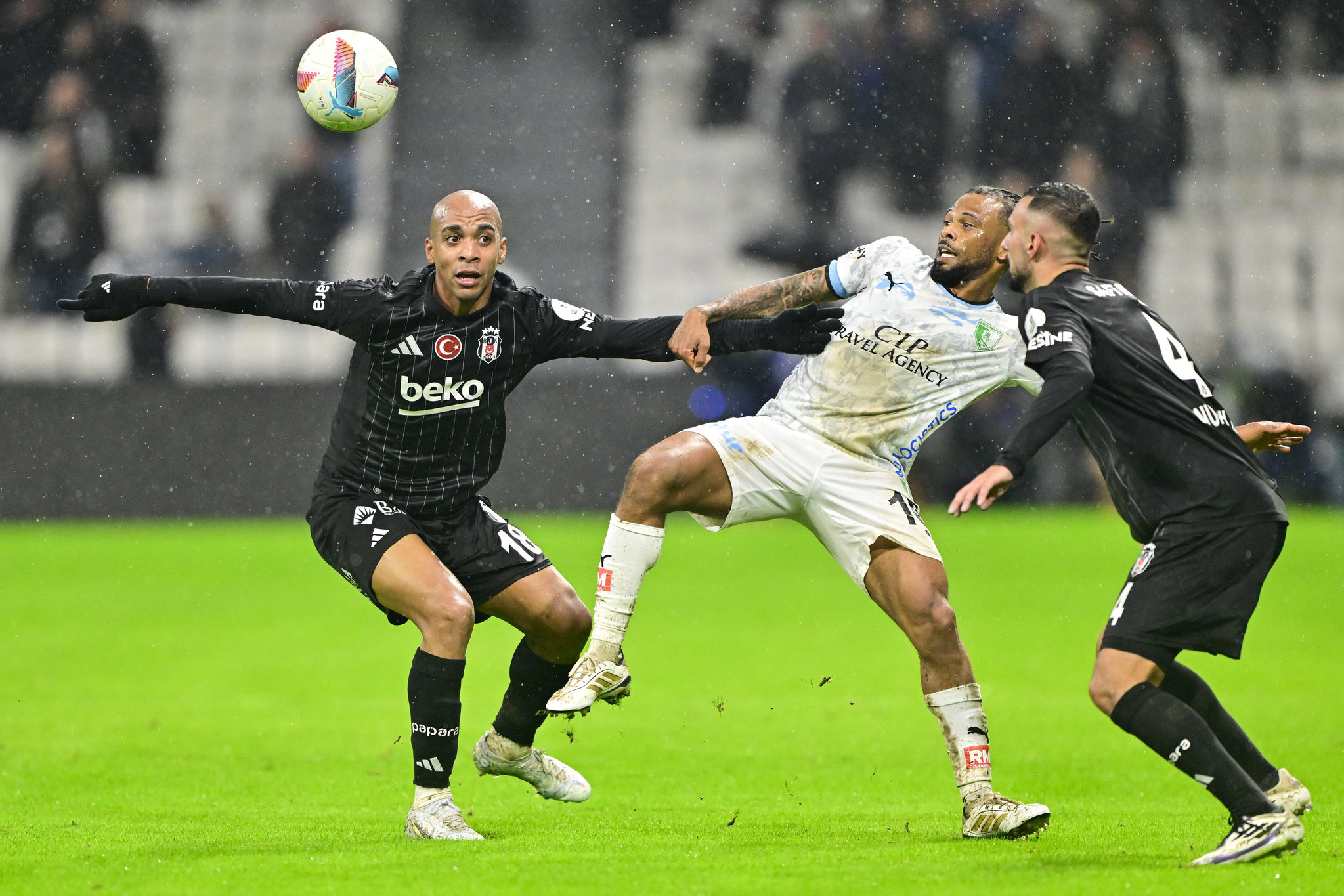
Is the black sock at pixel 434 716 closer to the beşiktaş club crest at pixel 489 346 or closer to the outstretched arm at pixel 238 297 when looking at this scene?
the beşiktaş club crest at pixel 489 346

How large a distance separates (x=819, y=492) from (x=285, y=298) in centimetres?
194

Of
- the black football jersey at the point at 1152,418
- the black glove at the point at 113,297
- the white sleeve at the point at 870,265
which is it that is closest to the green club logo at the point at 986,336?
the white sleeve at the point at 870,265

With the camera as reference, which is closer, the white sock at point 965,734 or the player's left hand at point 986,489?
the player's left hand at point 986,489

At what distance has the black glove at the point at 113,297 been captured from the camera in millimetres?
5156

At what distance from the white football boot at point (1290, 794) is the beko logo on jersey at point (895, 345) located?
177 centimetres

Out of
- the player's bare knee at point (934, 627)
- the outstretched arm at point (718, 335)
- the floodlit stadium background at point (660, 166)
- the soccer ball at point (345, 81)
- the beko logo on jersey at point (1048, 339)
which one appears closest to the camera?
the beko logo on jersey at point (1048, 339)

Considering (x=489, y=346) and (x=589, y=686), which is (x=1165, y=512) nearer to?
(x=589, y=686)

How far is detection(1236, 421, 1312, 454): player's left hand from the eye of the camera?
4.98 m

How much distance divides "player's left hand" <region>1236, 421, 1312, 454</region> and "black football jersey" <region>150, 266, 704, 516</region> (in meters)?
1.70

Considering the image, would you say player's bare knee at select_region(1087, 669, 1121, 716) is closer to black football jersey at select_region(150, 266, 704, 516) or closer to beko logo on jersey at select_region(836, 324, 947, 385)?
beko logo on jersey at select_region(836, 324, 947, 385)

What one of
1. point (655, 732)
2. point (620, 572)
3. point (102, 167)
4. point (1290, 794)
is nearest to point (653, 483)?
point (620, 572)

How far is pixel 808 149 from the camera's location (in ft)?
56.6

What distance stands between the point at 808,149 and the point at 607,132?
2.36 metres

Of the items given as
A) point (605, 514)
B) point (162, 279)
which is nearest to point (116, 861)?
point (162, 279)
